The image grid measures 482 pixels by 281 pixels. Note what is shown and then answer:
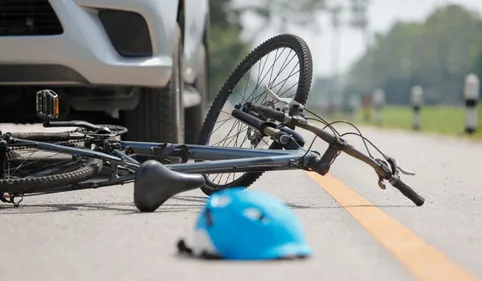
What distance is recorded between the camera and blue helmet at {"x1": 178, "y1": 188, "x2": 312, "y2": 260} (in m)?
3.97

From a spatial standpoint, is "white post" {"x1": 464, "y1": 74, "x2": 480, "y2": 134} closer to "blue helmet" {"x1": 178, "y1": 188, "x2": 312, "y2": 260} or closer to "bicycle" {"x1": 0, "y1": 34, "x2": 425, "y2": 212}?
"bicycle" {"x1": 0, "y1": 34, "x2": 425, "y2": 212}

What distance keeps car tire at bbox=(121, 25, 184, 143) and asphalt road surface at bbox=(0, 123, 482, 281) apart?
0.84 metres

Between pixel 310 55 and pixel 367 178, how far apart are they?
1.56m

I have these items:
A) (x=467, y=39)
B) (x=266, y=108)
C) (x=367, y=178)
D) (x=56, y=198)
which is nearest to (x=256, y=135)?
(x=266, y=108)

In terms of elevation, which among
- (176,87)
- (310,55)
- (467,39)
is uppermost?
(310,55)

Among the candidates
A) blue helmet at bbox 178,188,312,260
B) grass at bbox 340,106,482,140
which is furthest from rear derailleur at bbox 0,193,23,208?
grass at bbox 340,106,482,140

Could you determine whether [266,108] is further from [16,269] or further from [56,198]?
[16,269]

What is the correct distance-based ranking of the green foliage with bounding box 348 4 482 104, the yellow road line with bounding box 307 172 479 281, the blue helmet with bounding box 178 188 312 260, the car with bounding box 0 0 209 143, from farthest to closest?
the green foliage with bounding box 348 4 482 104 < the car with bounding box 0 0 209 143 < the blue helmet with bounding box 178 188 312 260 < the yellow road line with bounding box 307 172 479 281

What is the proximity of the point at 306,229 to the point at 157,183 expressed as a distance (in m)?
0.78

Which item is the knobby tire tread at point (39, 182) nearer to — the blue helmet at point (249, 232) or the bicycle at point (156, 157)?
the bicycle at point (156, 157)

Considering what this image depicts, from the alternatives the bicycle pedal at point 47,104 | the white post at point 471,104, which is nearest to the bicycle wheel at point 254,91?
the bicycle pedal at point 47,104

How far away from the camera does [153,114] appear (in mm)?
7605

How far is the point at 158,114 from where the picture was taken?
7.59 metres

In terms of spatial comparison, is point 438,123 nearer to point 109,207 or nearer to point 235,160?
point 235,160
